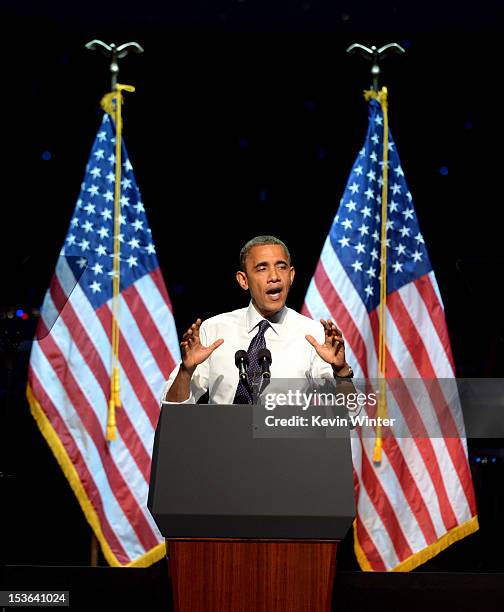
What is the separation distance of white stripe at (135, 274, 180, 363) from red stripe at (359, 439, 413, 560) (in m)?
1.11

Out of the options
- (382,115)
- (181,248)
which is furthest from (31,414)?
(382,115)

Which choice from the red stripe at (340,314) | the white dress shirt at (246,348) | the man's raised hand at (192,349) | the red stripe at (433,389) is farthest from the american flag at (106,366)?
the man's raised hand at (192,349)

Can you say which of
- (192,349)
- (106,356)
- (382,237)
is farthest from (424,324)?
(192,349)

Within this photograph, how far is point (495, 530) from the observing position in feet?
13.7

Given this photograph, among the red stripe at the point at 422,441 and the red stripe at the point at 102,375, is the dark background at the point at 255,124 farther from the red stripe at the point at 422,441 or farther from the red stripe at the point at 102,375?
the red stripe at the point at 102,375

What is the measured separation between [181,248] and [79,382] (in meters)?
0.96

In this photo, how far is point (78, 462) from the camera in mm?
4023

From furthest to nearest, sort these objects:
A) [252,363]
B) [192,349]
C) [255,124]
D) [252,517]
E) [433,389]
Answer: [255,124] < [433,389] < [252,363] < [192,349] < [252,517]

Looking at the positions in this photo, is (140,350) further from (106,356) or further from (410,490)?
(410,490)

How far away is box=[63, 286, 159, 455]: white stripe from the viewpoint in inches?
161

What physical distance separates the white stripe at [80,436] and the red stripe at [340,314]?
4.58ft

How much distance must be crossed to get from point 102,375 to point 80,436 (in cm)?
32

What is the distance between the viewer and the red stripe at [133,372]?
4.10 m

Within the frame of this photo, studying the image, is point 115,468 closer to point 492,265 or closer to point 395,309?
point 395,309
